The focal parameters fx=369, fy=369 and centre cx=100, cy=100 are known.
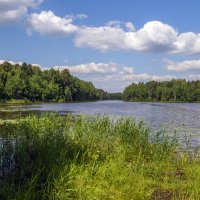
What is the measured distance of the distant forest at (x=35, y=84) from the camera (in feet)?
435

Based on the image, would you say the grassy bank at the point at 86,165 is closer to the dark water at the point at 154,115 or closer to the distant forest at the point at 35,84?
the dark water at the point at 154,115

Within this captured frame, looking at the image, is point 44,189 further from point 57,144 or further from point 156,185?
point 156,185

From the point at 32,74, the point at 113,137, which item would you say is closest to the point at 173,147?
the point at 113,137

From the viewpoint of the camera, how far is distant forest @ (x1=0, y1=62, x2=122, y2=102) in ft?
435

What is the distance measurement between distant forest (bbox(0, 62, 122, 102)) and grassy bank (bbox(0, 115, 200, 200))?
116265 millimetres

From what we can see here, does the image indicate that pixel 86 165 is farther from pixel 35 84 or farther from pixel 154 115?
pixel 35 84

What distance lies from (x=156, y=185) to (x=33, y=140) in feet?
13.2

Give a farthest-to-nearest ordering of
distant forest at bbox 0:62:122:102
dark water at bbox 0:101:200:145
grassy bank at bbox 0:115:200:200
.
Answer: distant forest at bbox 0:62:122:102 → dark water at bbox 0:101:200:145 → grassy bank at bbox 0:115:200:200

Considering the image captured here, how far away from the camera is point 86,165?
10.6 m

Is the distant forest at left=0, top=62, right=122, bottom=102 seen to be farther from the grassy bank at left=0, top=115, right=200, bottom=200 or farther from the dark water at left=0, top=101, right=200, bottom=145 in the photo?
the grassy bank at left=0, top=115, right=200, bottom=200

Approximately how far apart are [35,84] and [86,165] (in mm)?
138567

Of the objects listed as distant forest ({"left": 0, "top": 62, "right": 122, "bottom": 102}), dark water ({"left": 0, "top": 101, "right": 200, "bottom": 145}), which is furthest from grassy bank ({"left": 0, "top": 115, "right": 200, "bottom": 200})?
distant forest ({"left": 0, "top": 62, "right": 122, "bottom": 102})

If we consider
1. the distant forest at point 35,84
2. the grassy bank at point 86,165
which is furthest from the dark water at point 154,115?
the distant forest at point 35,84

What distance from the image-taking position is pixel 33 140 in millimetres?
11562
